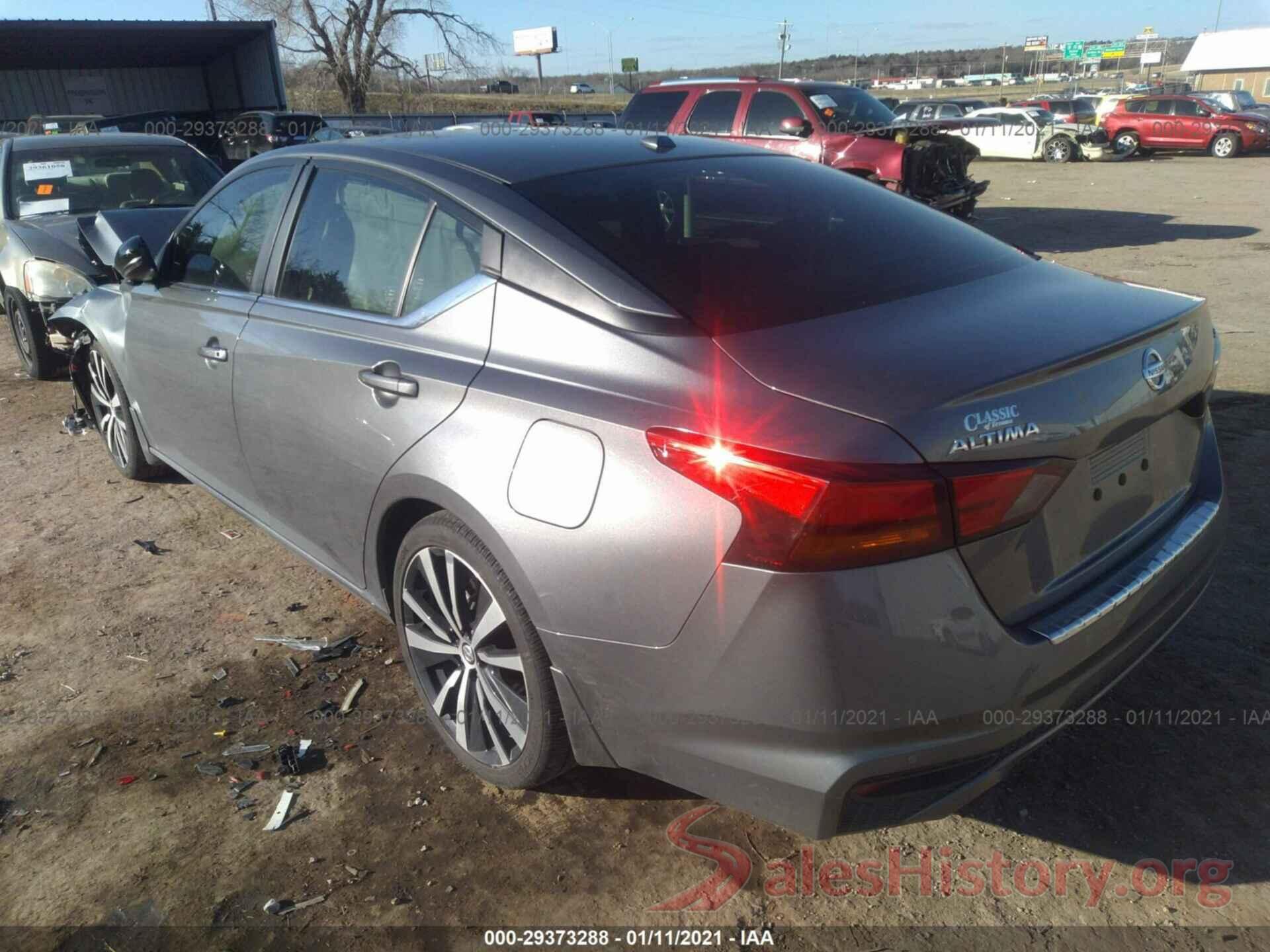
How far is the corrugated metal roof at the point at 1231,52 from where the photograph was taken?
175ft

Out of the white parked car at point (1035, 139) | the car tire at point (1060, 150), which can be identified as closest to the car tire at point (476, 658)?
the white parked car at point (1035, 139)

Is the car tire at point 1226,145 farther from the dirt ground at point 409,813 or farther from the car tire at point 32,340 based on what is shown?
the car tire at point 32,340

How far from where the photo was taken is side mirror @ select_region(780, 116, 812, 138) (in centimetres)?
1094

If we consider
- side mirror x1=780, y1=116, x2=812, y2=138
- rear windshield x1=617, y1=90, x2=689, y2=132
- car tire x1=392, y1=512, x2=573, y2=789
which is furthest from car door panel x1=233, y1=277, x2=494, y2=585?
rear windshield x1=617, y1=90, x2=689, y2=132

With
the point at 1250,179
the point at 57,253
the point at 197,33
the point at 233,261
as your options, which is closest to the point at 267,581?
the point at 233,261

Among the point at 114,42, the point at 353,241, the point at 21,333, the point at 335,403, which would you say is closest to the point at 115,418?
the point at 353,241

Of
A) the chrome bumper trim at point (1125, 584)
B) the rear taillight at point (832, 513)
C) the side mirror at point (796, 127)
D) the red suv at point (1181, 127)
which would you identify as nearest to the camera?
the rear taillight at point (832, 513)

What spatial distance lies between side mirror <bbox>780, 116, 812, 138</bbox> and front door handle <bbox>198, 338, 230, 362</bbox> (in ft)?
28.9

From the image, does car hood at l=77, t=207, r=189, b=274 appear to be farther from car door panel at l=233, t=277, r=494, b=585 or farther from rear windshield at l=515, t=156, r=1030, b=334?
rear windshield at l=515, t=156, r=1030, b=334

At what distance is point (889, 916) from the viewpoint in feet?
7.42

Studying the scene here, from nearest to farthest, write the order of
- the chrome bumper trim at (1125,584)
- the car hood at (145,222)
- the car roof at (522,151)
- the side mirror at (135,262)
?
the chrome bumper trim at (1125,584) → the car roof at (522,151) → the side mirror at (135,262) → the car hood at (145,222)

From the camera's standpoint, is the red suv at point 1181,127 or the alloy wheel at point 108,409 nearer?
the alloy wheel at point 108,409

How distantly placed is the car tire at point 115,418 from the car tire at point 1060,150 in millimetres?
28024

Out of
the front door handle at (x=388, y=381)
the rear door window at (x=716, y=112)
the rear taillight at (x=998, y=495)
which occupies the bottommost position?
the rear taillight at (x=998, y=495)
